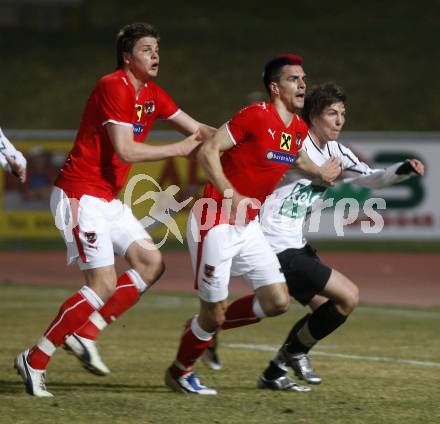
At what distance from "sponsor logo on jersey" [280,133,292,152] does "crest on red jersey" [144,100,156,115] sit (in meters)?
0.96

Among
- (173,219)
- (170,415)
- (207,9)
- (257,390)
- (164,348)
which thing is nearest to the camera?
(170,415)

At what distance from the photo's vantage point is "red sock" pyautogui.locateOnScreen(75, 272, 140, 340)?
7949 mm

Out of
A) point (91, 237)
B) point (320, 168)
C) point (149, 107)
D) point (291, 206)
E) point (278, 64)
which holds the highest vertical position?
point (278, 64)

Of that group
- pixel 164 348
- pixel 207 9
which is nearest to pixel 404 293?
pixel 164 348

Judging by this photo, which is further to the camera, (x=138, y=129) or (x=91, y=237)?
(x=138, y=129)

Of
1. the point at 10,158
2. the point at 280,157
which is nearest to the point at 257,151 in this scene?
the point at 280,157

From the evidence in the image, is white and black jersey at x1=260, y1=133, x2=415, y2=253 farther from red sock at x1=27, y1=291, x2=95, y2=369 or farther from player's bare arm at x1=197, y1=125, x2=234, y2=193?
red sock at x1=27, y1=291, x2=95, y2=369

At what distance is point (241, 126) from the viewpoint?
7727mm

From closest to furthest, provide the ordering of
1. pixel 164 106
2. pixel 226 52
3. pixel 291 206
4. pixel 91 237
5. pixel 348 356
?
pixel 91 237
pixel 164 106
pixel 291 206
pixel 348 356
pixel 226 52

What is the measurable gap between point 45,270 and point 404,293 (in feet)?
20.2

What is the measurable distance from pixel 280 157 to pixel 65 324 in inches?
69.4

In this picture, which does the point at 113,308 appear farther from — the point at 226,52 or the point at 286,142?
the point at 226,52

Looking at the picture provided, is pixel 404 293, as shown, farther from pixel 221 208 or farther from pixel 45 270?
pixel 221 208

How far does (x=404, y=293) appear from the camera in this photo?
1744 centimetres
